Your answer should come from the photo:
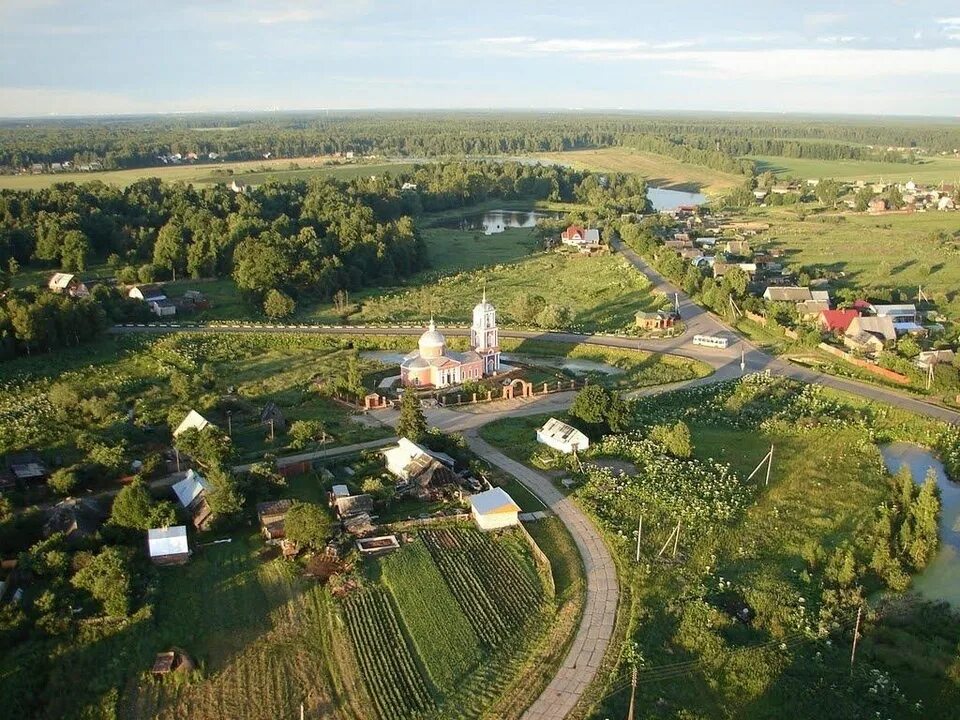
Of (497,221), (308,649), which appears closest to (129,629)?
(308,649)

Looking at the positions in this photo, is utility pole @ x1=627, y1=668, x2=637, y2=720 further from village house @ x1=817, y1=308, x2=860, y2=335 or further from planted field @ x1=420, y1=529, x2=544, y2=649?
village house @ x1=817, y1=308, x2=860, y2=335

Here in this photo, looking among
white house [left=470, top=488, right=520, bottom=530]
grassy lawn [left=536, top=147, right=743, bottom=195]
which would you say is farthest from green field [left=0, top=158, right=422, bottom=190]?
white house [left=470, top=488, right=520, bottom=530]

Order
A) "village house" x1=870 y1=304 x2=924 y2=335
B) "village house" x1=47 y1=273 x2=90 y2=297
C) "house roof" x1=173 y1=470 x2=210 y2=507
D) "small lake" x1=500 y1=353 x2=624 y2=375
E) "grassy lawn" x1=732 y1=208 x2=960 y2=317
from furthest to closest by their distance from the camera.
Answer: "grassy lawn" x1=732 y1=208 x2=960 y2=317 < "village house" x1=47 y1=273 x2=90 y2=297 < "village house" x1=870 y1=304 x2=924 y2=335 < "small lake" x1=500 y1=353 x2=624 y2=375 < "house roof" x1=173 y1=470 x2=210 y2=507

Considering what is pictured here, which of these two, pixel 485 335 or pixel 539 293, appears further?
pixel 539 293

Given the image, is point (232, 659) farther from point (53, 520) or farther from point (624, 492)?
point (624, 492)

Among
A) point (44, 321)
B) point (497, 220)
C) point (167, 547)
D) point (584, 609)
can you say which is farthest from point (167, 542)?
Result: point (497, 220)

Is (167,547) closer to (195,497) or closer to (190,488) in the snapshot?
(195,497)

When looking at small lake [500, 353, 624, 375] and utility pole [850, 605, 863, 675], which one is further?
small lake [500, 353, 624, 375]
